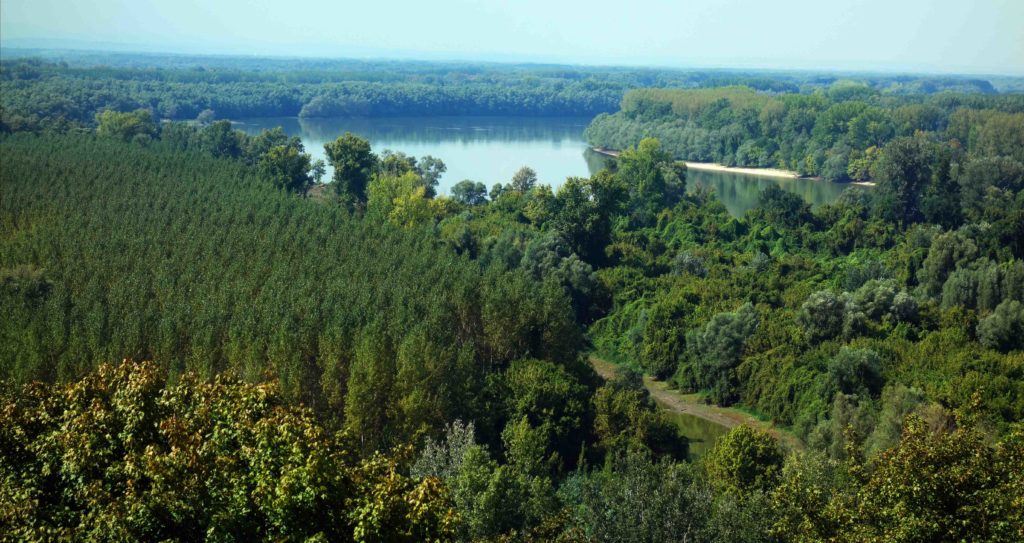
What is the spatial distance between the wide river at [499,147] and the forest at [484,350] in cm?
1193

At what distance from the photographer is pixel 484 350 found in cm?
2662

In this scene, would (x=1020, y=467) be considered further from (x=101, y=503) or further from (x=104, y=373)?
(x=104, y=373)

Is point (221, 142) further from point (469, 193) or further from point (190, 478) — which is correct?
point (190, 478)

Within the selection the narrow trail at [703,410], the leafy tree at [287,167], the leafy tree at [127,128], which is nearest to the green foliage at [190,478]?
the narrow trail at [703,410]

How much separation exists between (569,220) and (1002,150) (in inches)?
1705

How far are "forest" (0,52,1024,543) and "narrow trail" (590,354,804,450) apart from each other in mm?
434

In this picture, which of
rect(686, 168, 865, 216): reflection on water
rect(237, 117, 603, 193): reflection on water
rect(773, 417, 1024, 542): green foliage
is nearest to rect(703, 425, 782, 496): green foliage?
rect(773, 417, 1024, 542): green foliage

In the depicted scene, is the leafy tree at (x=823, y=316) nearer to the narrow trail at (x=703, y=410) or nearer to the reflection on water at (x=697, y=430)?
the narrow trail at (x=703, y=410)

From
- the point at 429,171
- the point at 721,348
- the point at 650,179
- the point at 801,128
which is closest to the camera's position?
the point at 721,348

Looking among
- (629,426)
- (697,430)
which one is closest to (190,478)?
(629,426)

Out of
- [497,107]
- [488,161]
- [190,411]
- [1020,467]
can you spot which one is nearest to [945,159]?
[488,161]

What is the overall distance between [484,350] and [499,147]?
63838 mm

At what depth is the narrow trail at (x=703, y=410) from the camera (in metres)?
25.5

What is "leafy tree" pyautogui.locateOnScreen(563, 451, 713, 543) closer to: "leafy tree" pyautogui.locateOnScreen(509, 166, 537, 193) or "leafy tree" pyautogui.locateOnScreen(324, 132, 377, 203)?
"leafy tree" pyautogui.locateOnScreen(324, 132, 377, 203)
